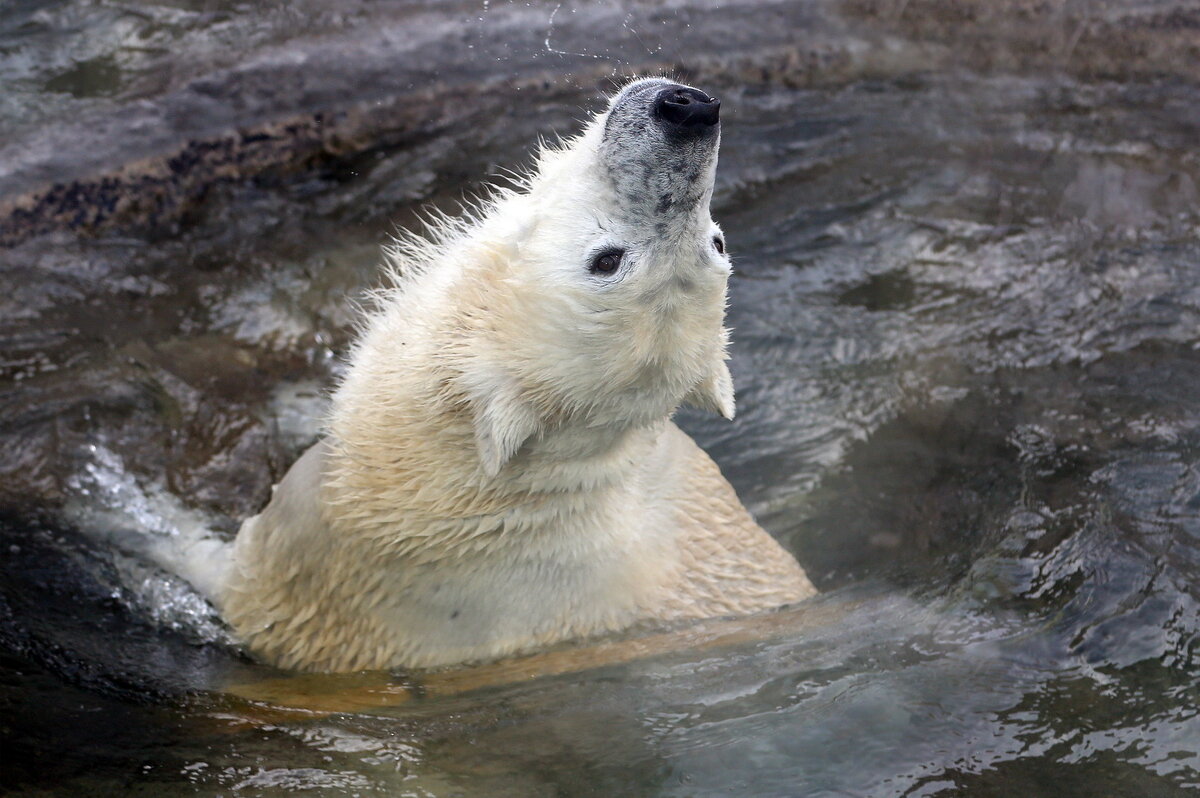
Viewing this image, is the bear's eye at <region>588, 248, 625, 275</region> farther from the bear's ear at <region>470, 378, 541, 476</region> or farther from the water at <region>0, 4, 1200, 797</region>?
the water at <region>0, 4, 1200, 797</region>

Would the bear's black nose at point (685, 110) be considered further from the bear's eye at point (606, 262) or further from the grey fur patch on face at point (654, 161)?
the bear's eye at point (606, 262)

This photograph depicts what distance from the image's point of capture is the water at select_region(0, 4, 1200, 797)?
309 centimetres

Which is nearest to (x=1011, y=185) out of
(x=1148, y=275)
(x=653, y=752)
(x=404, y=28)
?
(x=1148, y=275)

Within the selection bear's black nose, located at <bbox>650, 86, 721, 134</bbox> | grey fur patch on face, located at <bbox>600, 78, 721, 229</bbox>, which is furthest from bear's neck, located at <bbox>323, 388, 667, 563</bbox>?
bear's black nose, located at <bbox>650, 86, 721, 134</bbox>

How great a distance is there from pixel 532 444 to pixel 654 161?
0.91 m

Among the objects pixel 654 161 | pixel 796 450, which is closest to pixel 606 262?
pixel 654 161

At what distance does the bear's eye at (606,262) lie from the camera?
2860mm

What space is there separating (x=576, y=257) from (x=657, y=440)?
41.8 inches

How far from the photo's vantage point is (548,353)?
3018mm

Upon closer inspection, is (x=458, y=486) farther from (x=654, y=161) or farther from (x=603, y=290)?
(x=654, y=161)

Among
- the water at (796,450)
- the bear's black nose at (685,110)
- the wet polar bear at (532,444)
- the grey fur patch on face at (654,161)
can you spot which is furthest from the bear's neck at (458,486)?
the bear's black nose at (685,110)

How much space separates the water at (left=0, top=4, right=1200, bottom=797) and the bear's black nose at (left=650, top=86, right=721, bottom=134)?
5.28 ft

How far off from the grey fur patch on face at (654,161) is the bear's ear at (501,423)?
59 centimetres

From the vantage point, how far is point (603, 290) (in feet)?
9.41
